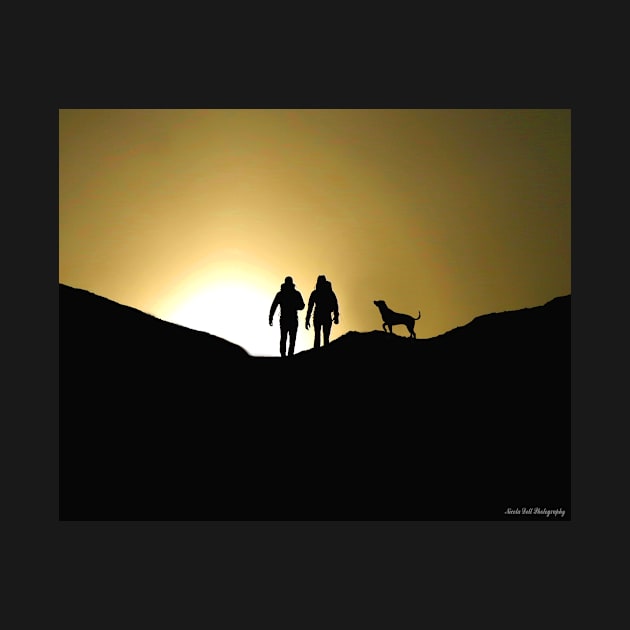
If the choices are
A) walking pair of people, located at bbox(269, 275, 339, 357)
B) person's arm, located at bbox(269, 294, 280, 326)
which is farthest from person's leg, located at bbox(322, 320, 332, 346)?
person's arm, located at bbox(269, 294, 280, 326)

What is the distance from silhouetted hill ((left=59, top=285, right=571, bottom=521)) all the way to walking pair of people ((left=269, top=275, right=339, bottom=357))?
67 cm

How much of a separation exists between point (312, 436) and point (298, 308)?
161 inches

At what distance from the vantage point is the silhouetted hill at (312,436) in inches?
617

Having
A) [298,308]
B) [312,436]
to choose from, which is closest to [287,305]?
[298,308]

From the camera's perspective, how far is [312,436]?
16969 millimetres

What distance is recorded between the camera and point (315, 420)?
17.4m

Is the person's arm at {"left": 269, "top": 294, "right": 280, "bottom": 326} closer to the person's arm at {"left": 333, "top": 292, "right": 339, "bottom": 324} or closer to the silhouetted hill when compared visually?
the silhouetted hill

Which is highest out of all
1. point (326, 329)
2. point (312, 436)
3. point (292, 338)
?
point (326, 329)

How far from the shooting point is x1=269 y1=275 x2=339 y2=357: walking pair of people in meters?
19.7

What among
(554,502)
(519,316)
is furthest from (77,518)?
(519,316)

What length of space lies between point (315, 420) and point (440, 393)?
135 inches

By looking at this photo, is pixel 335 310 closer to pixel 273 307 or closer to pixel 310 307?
pixel 310 307

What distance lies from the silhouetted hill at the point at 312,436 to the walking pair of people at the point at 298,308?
67 centimetres

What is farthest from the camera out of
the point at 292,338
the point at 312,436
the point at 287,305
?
the point at 292,338
